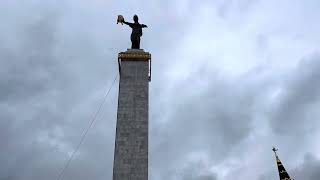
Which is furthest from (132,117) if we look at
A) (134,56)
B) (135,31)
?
(135,31)

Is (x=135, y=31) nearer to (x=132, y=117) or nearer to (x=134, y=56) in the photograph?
(x=134, y=56)

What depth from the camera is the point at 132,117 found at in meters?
29.4

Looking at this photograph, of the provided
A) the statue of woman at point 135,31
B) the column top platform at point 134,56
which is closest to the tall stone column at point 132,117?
the column top platform at point 134,56

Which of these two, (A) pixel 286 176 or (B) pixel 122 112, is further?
(A) pixel 286 176

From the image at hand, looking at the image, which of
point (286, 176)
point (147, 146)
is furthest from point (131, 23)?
point (286, 176)

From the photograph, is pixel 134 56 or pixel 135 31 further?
pixel 135 31

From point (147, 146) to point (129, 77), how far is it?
5.33 meters

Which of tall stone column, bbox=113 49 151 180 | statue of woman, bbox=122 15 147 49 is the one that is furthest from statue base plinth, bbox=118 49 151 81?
statue of woman, bbox=122 15 147 49

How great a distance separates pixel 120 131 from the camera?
1136 inches

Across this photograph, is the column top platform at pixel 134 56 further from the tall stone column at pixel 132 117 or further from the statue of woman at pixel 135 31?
the statue of woman at pixel 135 31

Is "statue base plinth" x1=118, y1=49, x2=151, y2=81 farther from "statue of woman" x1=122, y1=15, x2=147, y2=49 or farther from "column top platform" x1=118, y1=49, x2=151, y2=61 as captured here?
"statue of woman" x1=122, y1=15, x2=147, y2=49

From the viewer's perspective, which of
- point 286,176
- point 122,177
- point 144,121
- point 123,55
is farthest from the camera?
point 286,176

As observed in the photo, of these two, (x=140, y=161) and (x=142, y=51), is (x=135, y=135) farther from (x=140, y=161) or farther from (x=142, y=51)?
(x=142, y=51)

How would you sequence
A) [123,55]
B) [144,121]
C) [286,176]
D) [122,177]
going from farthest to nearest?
[286,176] < [123,55] < [144,121] < [122,177]
